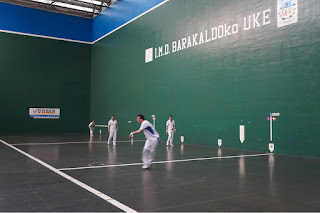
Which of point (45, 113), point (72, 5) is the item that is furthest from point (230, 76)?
point (72, 5)

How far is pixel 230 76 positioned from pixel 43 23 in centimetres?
1849

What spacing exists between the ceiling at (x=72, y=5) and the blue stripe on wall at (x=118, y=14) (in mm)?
804

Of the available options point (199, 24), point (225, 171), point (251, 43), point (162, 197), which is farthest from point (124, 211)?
point (199, 24)

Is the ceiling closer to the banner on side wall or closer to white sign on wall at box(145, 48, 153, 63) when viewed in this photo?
white sign on wall at box(145, 48, 153, 63)

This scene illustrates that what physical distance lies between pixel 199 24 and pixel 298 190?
1125cm

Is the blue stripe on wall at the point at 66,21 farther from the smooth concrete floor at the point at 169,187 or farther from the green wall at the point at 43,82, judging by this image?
the smooth concrete floor at the point at 169,187

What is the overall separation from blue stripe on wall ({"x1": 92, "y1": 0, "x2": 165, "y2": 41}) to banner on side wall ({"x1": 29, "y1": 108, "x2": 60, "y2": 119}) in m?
7.59

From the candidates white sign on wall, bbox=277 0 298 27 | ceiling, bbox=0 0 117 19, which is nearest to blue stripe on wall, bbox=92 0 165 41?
ceiling, bbox=0 0 117 19

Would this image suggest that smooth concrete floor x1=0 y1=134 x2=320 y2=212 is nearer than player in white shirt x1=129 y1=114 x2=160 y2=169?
Yes

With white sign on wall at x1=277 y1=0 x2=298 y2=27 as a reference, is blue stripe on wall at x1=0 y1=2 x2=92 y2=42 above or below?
above

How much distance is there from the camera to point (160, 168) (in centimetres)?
758

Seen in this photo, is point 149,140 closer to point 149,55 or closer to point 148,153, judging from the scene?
point 148,153

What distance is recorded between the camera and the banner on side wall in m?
23.9

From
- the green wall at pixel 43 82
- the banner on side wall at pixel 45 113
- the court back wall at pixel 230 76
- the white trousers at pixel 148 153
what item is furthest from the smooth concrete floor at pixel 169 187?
the banner on side wall at pixel 45 113
